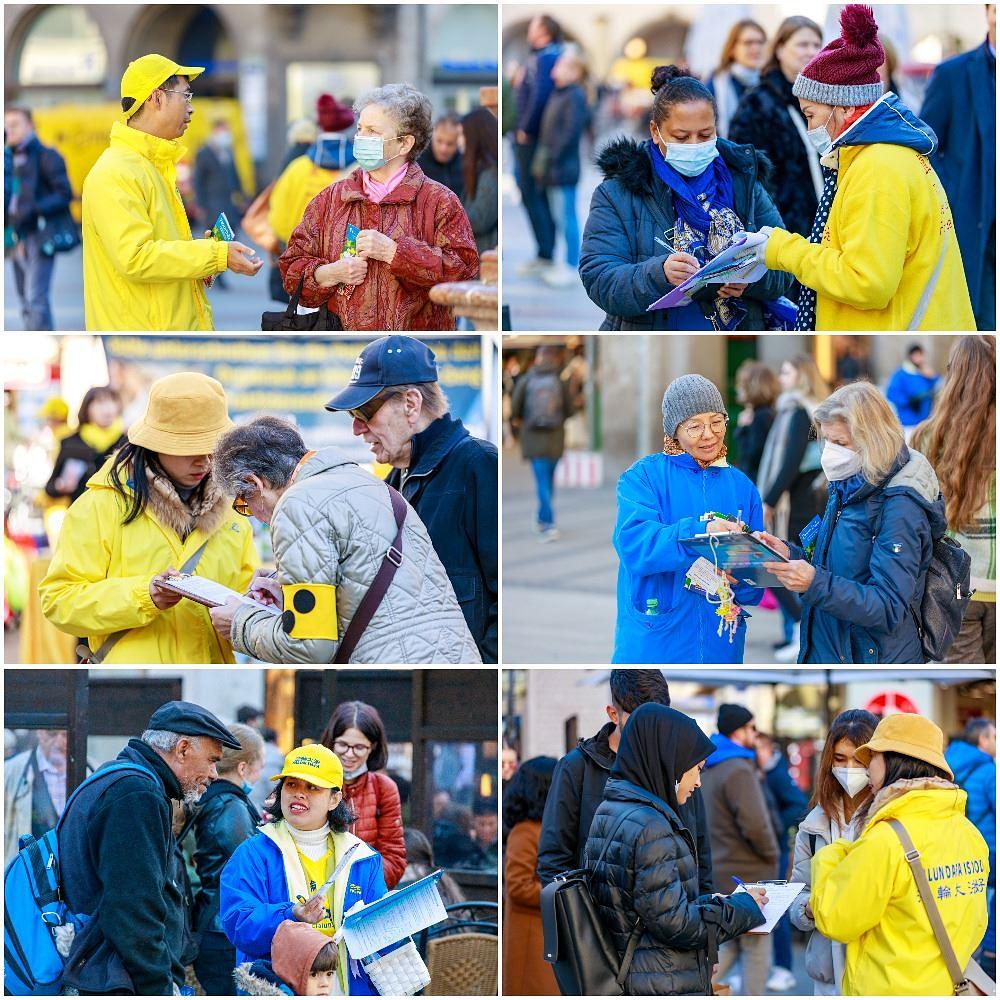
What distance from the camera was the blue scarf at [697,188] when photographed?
591 cm

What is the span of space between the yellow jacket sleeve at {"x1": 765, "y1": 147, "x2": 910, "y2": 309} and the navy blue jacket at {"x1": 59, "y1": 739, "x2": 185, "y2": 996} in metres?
2.70

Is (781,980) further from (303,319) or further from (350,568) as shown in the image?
(303,319)

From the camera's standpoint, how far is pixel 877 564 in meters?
5.63

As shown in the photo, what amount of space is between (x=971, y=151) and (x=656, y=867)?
3827 millimetres

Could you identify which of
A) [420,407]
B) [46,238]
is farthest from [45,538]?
[420,407]

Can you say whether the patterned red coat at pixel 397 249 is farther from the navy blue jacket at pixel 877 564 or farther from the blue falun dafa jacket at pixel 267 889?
the blue falun dafa jacket at pixel 267 889

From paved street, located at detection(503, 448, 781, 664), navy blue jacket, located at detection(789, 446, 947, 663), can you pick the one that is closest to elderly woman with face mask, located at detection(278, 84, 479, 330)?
navy blue jacket, located at detection(789, 446, 947, 663)

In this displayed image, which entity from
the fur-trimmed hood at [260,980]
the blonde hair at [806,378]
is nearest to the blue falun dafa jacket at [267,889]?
the fur-trimmed hood at [260,980]

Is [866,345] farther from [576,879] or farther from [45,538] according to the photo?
[576,879]

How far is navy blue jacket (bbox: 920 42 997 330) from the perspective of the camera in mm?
7480

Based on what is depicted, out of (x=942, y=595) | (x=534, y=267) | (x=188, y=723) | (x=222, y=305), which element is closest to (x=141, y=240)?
(x=188, y=723)

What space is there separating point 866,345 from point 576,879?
19.1ft

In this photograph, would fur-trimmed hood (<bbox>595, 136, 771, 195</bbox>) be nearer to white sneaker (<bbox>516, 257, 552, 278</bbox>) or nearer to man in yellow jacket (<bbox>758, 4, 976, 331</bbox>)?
man in yellow jacket (<bbox>758, 4, 976, 331</bbox>)

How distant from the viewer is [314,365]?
11133mm
